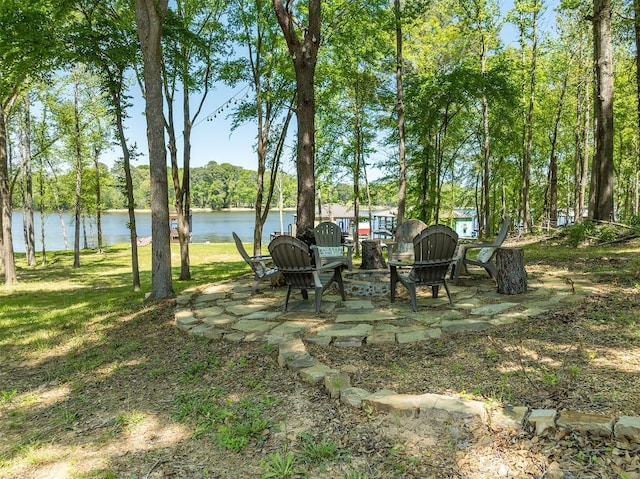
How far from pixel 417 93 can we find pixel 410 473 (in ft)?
36.9

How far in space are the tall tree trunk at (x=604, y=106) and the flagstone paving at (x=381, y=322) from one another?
434 cm

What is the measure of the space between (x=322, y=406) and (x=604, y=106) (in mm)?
9422

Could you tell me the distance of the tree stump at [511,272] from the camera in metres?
4.54

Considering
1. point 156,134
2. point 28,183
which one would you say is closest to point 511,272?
point 156,134

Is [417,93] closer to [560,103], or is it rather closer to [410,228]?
[410,228]

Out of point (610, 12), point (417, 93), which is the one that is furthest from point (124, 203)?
point (610, 12)

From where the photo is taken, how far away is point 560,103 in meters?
16.9

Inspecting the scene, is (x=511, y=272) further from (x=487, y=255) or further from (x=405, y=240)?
(x=405, y=240)

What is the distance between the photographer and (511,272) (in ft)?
15.0

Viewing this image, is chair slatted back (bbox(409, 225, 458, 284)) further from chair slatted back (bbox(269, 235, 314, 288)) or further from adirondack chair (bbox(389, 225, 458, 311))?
chair slatted back (bbox(269, 235, 314, 288))

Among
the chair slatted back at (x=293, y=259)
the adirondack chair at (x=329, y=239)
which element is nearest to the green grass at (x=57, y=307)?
the chair slatted back at (x=293, y=259)

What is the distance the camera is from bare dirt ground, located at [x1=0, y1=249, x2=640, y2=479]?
1876 mm

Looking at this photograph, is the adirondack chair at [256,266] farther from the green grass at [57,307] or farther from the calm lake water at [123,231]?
the calm lake water at [123,231]

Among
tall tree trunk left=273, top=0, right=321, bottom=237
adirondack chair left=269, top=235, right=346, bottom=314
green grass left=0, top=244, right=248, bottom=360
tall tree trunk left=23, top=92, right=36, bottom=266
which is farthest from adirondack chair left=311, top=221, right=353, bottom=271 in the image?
tall tree trunk left=23, top=92, right=36, bottom=266
